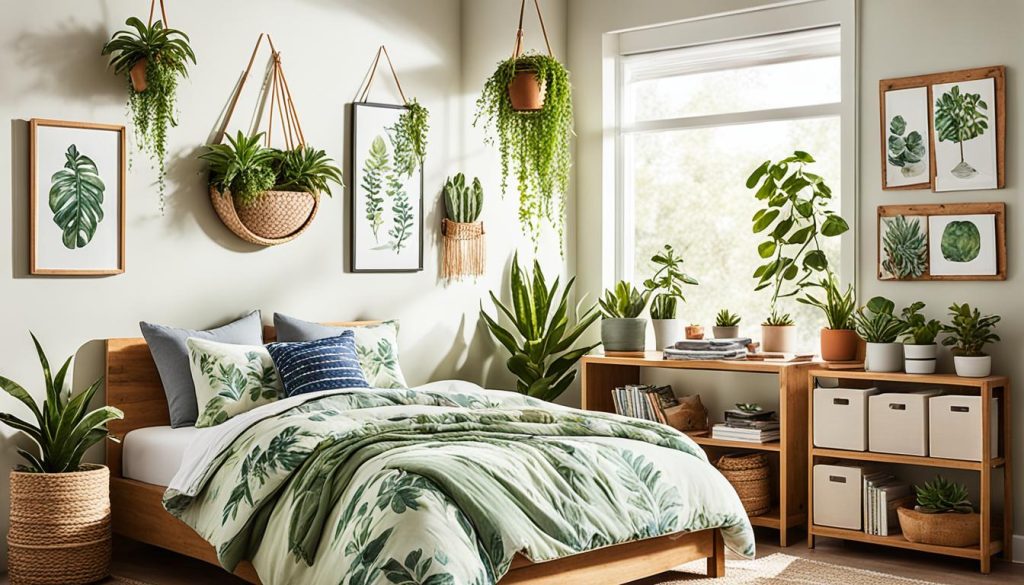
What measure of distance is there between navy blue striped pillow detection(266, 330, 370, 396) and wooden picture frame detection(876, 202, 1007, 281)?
2.42m

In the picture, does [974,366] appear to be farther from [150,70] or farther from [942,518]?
[150,70]

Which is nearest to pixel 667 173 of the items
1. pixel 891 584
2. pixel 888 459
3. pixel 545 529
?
pixel 888 459

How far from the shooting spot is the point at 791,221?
5.44 metres

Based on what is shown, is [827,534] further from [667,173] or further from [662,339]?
[667,173]

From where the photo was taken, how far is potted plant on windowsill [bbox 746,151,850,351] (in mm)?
5371

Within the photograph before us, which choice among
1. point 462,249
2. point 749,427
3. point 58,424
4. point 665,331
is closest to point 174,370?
point 58,424

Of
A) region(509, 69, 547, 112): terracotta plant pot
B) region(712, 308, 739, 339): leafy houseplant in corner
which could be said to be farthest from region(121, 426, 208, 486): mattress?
region(712, 308, 739, 339): leafy houseplant in corner

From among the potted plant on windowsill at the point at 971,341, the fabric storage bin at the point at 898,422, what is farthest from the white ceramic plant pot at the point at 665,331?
the potted plant on windowsill at the point at 971,341

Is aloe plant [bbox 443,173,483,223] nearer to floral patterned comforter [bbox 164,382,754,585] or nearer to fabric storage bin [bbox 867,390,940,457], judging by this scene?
floral patterned comforter [bbox 164,382,754,585]

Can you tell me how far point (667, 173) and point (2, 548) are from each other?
145 inches

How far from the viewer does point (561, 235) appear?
19.2 ft

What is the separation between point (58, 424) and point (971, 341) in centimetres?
360

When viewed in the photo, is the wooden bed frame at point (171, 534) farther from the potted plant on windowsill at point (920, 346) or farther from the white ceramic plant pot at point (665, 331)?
the white ceramic plant pot at point (665, 331)

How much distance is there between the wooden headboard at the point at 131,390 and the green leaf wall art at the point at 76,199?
1.47 feet
